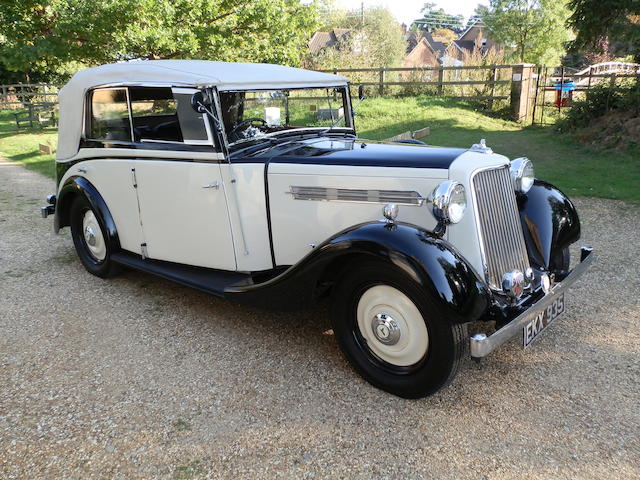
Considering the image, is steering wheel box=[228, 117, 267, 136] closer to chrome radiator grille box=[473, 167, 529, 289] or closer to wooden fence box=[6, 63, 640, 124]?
chrome radiator grille box=[473, 167, 529, 289]

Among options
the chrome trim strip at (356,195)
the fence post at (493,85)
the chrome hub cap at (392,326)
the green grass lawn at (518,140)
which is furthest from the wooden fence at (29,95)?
the chrome hub cap at (392,326)

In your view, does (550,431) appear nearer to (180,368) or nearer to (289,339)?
(289,339)

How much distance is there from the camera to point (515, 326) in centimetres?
295

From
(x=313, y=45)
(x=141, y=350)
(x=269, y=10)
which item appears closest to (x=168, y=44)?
(x=269, y=10)

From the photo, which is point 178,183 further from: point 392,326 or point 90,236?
point 392,326

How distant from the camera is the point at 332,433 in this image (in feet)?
9.50

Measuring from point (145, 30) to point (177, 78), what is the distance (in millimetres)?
10426

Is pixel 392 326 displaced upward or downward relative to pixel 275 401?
upward

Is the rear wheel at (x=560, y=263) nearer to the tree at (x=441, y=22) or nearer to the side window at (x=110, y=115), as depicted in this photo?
the side window at (x=110, y=115)

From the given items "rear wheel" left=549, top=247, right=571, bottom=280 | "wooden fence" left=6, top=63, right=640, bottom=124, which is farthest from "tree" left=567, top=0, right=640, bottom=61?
"rear wheel" left=549, top=247, right=571, bottom=280

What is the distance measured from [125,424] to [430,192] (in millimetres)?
2328

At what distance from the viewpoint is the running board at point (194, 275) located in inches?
154

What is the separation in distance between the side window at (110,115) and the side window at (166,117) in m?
0.12

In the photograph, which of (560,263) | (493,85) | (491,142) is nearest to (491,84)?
(493,85)
